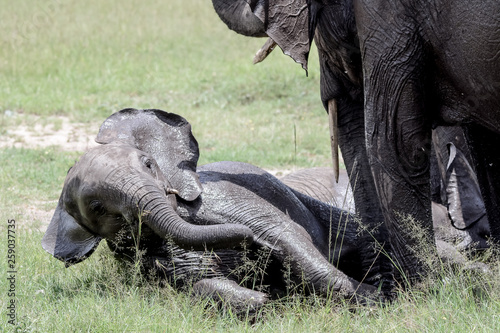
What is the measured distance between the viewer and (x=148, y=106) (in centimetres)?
1020

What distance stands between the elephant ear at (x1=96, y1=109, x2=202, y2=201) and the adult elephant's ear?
0.74 metres

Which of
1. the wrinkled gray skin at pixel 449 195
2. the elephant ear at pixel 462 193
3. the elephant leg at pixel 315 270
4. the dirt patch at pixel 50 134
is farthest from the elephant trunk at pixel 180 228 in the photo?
the dirt patch at pixel 50 134

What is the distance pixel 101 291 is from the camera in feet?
14.1

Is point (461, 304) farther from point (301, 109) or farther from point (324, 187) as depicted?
point (301, 109)

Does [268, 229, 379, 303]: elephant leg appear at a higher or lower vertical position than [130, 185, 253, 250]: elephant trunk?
lower

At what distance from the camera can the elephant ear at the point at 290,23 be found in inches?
167

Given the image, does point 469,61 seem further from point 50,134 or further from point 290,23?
point 50,134

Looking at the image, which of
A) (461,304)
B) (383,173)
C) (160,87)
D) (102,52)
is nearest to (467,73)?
(383,173)

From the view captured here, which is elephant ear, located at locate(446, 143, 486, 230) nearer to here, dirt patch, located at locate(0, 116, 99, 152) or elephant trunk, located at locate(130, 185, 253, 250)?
elephant trunk, located at locate(130, 185, 253, 250)

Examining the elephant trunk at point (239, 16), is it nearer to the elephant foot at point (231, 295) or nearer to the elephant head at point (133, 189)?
the elephant head at point (133, 189)

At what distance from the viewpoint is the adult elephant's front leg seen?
3959 millimetres

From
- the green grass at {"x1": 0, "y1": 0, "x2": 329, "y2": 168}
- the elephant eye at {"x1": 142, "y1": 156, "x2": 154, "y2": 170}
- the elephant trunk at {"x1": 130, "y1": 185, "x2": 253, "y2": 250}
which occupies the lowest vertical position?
the elephant trunk at {"x1": 130, "y1": 185, "x2": 253, "y2": 250}

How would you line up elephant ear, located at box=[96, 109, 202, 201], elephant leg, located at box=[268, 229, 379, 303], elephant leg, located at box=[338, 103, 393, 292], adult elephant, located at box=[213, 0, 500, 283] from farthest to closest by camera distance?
elephant leg, located at box=[338, 103, 393, 292] → elephant ear, located at box=[96, 109, 202, 201] → elephant leg, located at box=[268, 229, 379, 303] → adult elephant, located at box=[213, 0, 500, 283]

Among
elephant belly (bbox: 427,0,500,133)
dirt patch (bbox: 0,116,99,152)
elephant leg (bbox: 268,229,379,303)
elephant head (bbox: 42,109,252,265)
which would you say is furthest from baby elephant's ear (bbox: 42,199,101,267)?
dirt patch (bbox: 0,116,99,152)
